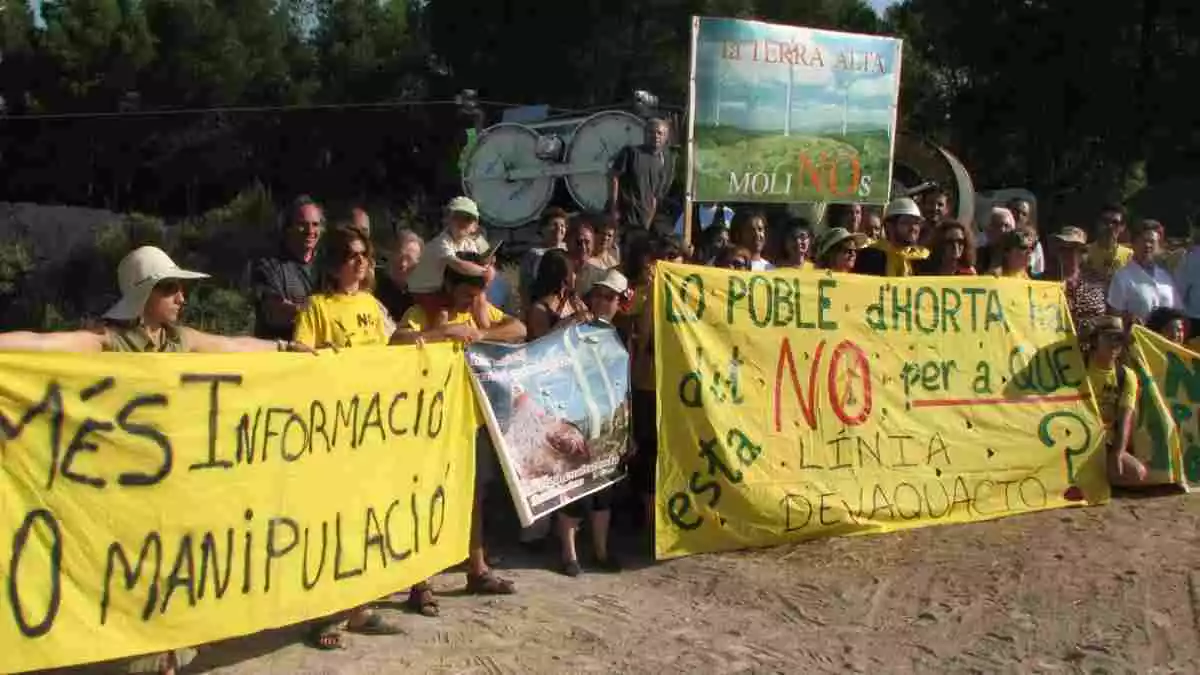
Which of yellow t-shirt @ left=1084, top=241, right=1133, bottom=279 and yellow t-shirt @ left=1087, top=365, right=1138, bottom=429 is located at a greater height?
yellow t-shirt @ left=1084, top=241, right=1133, bottom=279

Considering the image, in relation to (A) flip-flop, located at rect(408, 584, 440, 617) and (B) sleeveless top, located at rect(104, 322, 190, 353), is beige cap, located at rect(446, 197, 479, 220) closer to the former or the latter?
(A) flip-flop, located at rect(408, 584, 440, 617)

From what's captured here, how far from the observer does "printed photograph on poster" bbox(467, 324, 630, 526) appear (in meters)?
5.80

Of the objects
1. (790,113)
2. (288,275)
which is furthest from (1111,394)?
(288,275)

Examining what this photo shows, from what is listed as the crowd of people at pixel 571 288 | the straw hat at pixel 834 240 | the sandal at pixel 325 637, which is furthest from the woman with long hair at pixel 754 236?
the sandal at pixel 325 637

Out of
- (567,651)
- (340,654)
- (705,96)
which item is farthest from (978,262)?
(340,654)

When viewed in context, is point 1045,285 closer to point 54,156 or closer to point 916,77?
point 916,77

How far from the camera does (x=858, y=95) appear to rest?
9141 mm

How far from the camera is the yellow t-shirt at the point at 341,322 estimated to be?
5340 millimetres

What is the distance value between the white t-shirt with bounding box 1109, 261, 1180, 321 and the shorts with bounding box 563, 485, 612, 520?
3.96m

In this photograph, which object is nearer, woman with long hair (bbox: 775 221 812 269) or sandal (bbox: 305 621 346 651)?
sandal (bbox: 305 621 346 651)

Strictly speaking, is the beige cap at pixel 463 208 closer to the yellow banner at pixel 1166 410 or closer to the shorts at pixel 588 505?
the shorts at pixel 588 505

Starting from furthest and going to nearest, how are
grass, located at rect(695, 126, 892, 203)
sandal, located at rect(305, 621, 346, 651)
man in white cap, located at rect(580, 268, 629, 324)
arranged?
grass, located at rect(695, 126, 892, 203) < man in white cap, located at rect(580, 268, 629, 324) < sandal, located at rect(305, 621, 346, 651)

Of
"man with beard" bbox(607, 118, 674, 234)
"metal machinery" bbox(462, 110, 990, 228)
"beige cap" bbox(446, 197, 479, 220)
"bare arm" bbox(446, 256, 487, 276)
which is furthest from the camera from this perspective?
"metal machinery" bbox(462, 110, 990, 228)

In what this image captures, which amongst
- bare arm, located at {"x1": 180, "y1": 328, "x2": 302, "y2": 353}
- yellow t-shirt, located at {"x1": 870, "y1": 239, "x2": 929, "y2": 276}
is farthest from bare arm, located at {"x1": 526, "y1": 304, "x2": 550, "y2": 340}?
yellow t-shirt, located at {"x1": 870, "y1": 239, "x2": 929, "y2": 276}
